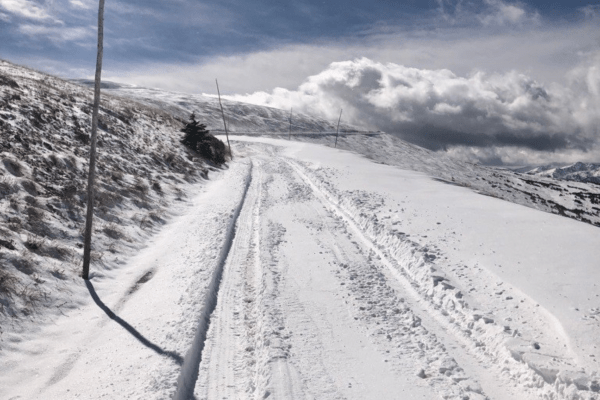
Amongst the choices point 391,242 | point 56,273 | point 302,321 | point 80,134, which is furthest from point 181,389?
point 80,134

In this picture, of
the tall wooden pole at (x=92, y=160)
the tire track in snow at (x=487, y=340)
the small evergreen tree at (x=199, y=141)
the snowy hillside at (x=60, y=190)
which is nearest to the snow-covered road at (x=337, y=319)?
the tire track in snow at (x=487, y=340)

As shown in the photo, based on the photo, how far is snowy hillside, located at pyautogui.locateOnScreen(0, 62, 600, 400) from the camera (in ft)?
18.6

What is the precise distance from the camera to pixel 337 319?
7344mm

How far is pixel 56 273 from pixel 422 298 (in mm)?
8747

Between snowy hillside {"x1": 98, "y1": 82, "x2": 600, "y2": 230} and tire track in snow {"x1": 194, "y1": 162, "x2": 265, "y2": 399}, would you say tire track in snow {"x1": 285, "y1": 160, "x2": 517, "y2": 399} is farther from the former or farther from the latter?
snowy hillside {"x1": 98, "y1": 82, "x2": 600, "y2": 230}

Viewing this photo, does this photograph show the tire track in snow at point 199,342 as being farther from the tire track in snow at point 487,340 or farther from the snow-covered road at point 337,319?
the tire track in snow at point 487,340

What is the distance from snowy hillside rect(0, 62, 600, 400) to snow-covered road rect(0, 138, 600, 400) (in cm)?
4

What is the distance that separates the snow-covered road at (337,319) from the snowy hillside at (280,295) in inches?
1.5

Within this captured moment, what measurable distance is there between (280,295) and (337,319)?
1.54m

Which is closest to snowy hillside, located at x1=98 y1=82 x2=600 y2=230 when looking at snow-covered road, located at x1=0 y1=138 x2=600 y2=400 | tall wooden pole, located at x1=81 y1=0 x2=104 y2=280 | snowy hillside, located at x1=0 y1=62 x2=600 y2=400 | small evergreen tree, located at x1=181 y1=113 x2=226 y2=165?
small evergreen tree, located at x1=181 y1=113 x2=226 y2=165

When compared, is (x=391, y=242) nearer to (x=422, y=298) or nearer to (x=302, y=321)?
(x=422, y=298)

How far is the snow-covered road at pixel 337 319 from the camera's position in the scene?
18.3ft

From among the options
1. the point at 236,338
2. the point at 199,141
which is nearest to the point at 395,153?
the point at 199,141

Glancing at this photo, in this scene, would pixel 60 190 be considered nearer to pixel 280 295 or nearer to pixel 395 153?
pixel 280 295
